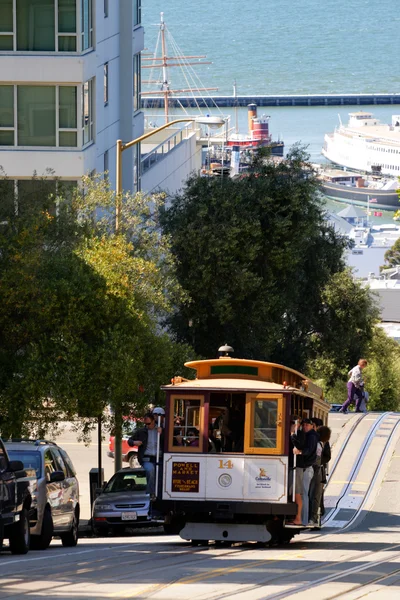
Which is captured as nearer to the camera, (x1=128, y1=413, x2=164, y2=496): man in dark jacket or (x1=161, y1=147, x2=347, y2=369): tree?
(x1=128, y1=413, x2=164, y2=496): man in dark jacket

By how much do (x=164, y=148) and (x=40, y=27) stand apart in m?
23.9

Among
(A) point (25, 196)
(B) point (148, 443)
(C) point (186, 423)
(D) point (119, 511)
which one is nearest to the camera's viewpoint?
(C) point (186, 423)

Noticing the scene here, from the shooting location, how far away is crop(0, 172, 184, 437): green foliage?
2256 cm

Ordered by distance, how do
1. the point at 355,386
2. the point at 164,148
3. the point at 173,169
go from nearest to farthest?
1. the point at 355,386
2. the point at 173,169
3. the point at 164,148

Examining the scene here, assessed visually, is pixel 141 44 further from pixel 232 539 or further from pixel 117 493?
pixel 232 539

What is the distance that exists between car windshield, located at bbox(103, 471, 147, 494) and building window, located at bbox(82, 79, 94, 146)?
52.3 ft

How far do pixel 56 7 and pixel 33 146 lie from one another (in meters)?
4.19

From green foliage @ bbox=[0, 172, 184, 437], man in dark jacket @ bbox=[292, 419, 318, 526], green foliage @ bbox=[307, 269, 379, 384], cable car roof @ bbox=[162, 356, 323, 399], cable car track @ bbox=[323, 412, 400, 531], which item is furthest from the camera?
green foliage @ bbox=[307, 269, 379, 384]

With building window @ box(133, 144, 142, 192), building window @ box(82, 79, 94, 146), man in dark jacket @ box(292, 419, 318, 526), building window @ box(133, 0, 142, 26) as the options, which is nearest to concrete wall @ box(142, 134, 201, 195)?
building window @ box(133, 144, 142, 192)

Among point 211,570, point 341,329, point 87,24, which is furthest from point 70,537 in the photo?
point 341,329

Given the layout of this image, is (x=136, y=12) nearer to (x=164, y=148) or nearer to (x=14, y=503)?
(x=164, y=148)

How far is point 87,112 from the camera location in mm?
38625

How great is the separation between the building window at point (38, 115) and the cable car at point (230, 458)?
2059cm

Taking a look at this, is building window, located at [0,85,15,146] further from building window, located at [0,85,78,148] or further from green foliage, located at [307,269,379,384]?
green foliage, located at [307,269,379,384]
